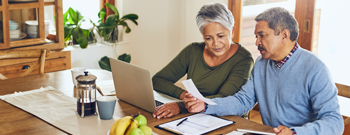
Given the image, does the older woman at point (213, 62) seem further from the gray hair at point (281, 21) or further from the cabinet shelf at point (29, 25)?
the cabinet shelf at point (29, 25)

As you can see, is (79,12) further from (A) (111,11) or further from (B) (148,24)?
(B) (148,24)

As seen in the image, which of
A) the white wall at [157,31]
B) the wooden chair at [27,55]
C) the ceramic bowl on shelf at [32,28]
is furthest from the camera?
the white wall at [157,31]

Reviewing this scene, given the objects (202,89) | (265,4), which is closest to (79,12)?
(265,4)

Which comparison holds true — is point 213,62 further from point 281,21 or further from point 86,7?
point 86,7

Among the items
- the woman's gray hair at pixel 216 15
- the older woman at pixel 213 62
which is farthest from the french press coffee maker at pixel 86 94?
the woman's gray hair at pixel 216 15

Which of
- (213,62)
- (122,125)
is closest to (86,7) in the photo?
(213,62)

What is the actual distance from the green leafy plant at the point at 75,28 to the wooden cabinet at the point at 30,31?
332mm

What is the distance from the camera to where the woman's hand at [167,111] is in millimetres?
1440

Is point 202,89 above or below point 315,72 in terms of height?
below

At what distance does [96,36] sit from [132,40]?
0.45 m

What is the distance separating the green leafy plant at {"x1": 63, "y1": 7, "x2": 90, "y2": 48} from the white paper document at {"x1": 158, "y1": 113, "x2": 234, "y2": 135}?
2424 millimetres

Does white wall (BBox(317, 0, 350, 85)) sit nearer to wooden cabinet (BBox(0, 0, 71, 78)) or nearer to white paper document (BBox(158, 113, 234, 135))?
white paper document (BBox(158, 113, 234, 135))

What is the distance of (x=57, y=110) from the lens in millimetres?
1515

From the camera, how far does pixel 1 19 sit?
2.77 metres
